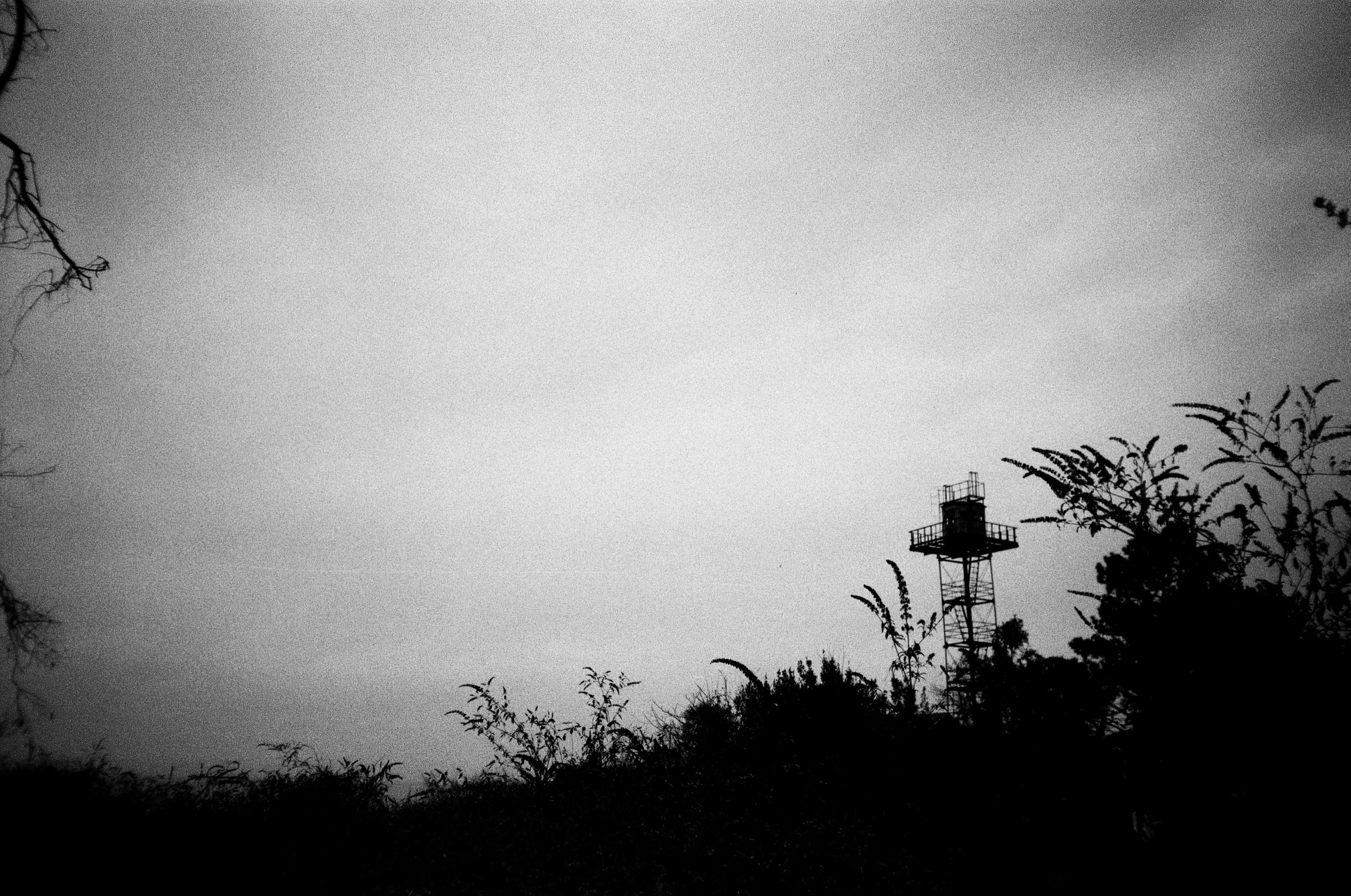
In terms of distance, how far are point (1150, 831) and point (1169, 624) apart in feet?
4.38

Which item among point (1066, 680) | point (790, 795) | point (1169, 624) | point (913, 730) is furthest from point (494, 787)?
point (1169, 624)

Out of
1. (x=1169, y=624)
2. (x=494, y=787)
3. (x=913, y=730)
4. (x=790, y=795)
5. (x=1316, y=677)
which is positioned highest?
(x=1169, y=624)

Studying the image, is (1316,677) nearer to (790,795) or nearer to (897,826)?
(897,826)

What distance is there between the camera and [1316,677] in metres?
2.68

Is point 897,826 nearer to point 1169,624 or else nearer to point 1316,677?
point 1169,624

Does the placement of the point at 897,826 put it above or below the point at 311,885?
above

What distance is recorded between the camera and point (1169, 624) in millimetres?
3156

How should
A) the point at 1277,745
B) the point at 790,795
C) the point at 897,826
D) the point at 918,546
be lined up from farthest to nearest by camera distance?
1. the point at 918,546
2. the point at 790,795
3. the point at 897,826
4. the point at 1277,745

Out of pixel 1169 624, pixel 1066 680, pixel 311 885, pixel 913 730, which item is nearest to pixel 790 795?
pixel 913 730

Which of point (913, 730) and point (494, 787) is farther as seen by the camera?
point (494, 787)

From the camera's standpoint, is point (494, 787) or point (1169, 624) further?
point (494, 787)

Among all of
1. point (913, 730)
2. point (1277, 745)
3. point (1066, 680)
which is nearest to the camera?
point (1277, 745)

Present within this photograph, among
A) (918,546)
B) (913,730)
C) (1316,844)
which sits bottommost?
(913,730)

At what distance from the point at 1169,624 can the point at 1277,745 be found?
2.29ft
